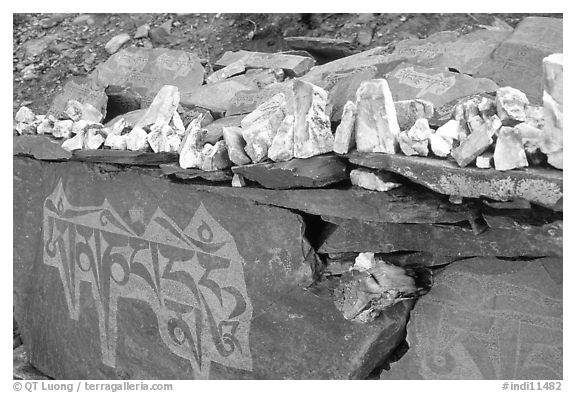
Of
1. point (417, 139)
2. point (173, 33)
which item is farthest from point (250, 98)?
point (173, 33)

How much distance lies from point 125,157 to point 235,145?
0.83 metres

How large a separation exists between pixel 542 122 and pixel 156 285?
226 cm

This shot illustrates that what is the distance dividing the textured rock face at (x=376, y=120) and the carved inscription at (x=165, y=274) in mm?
1050

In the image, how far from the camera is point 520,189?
2215 millimetres

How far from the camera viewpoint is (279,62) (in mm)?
4574

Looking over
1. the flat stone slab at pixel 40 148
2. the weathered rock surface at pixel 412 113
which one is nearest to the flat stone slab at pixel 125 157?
the flat stone slab at pixel 40 148

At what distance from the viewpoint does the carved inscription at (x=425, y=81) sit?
3227 millimetres

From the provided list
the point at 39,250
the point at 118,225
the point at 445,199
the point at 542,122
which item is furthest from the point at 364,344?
the point at 39,250

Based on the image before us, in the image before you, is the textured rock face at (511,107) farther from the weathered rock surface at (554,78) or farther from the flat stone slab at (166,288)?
the flat stone slab at (166,288)

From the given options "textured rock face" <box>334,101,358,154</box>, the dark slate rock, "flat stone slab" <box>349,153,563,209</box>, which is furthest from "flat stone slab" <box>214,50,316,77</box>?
"flat stone slab" <box>349,153,563,209</box>

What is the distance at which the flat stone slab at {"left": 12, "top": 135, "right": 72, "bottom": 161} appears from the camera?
13.4ft

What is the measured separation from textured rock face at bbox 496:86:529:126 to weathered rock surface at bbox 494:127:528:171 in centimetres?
12

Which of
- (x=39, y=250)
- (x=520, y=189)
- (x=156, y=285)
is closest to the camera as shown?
(x=520, y=189)

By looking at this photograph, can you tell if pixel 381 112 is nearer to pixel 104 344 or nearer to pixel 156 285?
pixel 156 285
